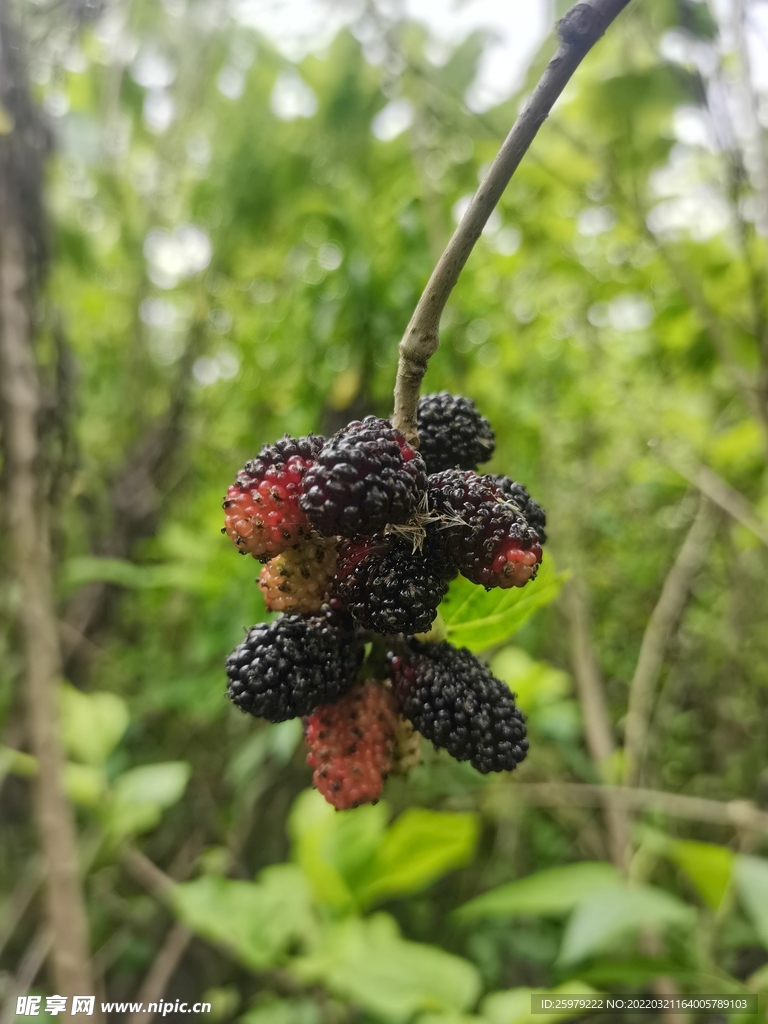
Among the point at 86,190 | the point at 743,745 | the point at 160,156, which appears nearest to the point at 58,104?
the point at 160,156

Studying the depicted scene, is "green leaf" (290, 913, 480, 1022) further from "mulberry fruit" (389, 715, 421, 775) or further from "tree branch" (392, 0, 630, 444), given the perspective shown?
"tree branch" (392, 0, 630, 444)

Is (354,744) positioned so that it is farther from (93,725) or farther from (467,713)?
(93,725)

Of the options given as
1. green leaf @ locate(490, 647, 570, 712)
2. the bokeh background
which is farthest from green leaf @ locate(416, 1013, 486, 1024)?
green leaf @ locate(490, 647, 570, 712)

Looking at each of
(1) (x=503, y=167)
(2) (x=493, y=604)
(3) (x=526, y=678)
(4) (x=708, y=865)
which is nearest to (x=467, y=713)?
(2) (x=493, y=604)

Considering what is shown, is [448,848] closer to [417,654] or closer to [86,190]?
[417,654]

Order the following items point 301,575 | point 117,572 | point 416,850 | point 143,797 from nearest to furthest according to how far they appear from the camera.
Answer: point 301,575 < point 416,850 < point 143,797 < point 117,572
